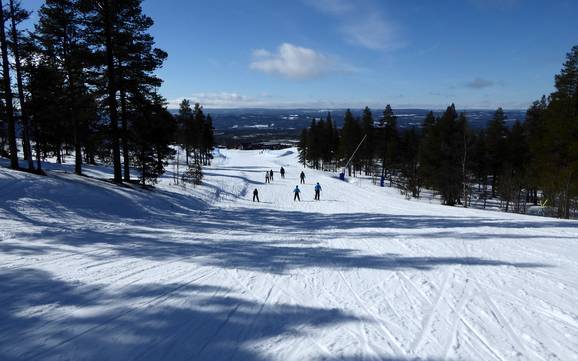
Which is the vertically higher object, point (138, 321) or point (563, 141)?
point (563, 141)

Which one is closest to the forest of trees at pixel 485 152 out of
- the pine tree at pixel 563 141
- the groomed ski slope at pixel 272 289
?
the pine tree at pixel 563 141

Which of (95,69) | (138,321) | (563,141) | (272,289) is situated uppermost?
(95,69)

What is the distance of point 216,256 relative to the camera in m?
8.26

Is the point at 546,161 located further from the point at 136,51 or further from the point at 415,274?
the point at 136,51

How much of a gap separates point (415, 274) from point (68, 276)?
269 inches

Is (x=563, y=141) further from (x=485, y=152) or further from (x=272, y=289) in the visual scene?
(x=272, y=289)

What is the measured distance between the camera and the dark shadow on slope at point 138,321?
4016 mm

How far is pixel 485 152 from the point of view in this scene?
43719 millimetres

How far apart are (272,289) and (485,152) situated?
1805 inches

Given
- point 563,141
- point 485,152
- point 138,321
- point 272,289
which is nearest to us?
point 138,321

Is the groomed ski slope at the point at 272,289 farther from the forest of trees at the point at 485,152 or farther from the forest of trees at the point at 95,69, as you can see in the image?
the forest of trees at the point at 485,152

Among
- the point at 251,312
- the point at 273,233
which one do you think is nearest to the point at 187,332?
the point at 251,312

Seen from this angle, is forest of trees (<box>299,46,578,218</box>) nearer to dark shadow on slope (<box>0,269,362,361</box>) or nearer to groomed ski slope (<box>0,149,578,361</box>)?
groomed ski slope (<box>0,149,578,361</box>)

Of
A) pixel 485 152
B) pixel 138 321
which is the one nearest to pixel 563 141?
pixel 485 152
